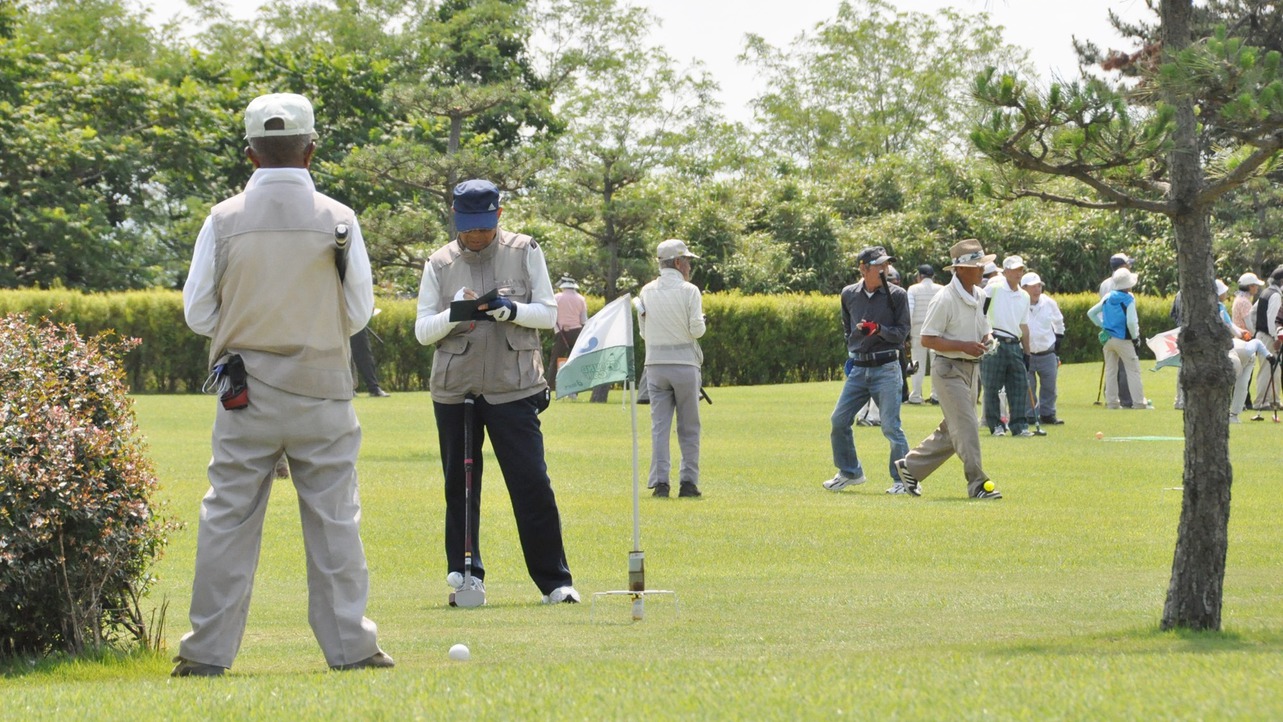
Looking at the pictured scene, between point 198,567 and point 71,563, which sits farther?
point 71,563

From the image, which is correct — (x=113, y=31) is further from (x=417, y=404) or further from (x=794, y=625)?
(x=794, y=625)

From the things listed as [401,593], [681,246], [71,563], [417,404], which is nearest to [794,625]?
[401,593]

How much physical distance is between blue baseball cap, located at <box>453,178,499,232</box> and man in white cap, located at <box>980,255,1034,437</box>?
12042 millimetres

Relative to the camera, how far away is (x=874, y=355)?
14672 millimetres

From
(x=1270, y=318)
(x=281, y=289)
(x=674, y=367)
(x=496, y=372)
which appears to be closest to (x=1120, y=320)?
(x=1270, y=318)

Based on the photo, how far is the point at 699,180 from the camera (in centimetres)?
6159

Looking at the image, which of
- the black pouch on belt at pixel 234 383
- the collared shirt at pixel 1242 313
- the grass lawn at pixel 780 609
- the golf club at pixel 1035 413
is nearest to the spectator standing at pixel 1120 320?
the collared shirt at pixel 1242 313

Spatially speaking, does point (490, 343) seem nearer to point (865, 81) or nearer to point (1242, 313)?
point (1242, 313)

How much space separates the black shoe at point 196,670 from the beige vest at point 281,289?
111 cm

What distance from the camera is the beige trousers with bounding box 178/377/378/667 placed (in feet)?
20.8

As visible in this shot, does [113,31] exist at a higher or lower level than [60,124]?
higher

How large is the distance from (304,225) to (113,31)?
60.3 meters

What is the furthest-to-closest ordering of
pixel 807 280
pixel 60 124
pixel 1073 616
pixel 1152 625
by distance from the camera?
pixel 807 280, pixel 60 124, pixel 1073 616, pixel 1152 625

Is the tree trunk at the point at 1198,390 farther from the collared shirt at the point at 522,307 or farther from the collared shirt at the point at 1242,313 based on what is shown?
the collared shirt at the point at 1242,313
